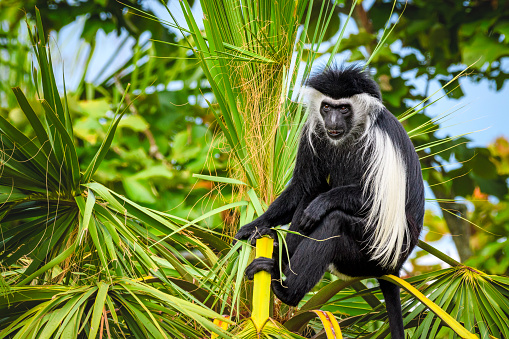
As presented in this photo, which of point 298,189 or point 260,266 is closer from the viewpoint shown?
point 260,266

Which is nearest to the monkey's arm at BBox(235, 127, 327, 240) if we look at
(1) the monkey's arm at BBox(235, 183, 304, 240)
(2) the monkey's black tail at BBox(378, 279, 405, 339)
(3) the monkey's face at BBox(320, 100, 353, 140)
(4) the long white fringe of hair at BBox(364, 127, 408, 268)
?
(1) the monkey's arm at BBox(235, 183, 304, 240)

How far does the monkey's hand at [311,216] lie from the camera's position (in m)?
1.61

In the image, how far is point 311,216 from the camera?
5.28ft

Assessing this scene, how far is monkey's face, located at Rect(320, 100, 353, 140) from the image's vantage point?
74.8 inches

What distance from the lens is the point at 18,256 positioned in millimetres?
A: 1380

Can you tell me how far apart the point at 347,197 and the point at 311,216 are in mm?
170

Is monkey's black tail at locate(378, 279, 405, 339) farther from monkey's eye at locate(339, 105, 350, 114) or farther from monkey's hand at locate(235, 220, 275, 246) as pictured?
monkey's eye at locate(339, 105, 350, 114)

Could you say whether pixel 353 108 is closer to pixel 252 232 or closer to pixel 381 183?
pixel 381 183

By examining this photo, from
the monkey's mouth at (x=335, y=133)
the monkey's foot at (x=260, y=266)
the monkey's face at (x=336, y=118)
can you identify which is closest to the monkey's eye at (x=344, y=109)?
the monkey's face at (x=336, y=118)

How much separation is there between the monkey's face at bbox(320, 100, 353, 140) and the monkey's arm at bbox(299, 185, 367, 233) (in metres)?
0.25

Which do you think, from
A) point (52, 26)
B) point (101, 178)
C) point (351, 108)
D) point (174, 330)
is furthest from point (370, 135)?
point (52, 26)

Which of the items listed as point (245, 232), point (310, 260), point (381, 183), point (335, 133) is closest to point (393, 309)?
point (310, 260)

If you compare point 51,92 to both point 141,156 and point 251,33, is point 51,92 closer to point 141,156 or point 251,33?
point 251,33

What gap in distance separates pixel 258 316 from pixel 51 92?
0.80 m
